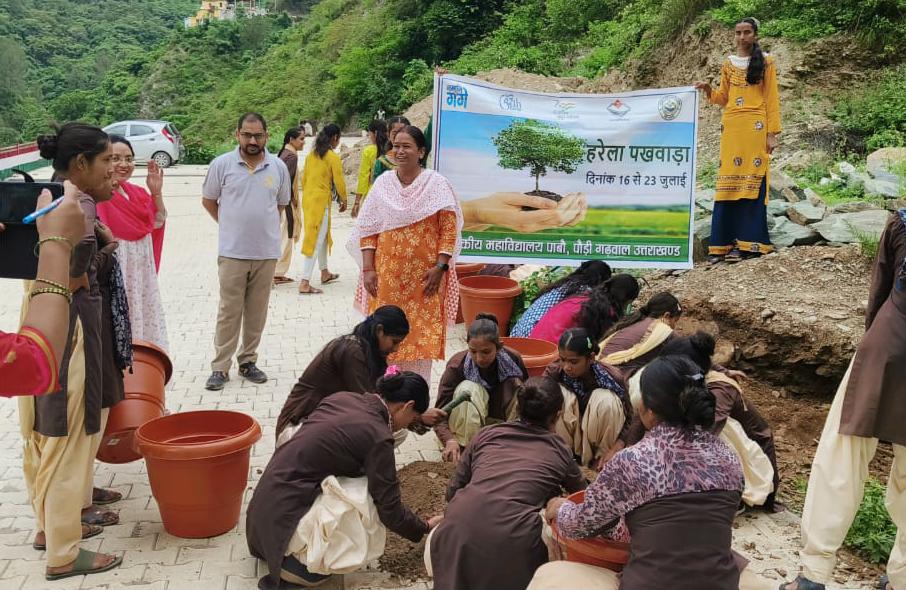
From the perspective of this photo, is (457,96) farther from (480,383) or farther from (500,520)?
(500,520)

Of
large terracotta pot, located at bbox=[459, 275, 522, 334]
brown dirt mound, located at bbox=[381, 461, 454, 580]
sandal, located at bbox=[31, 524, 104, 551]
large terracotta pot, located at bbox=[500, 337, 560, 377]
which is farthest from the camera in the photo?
large terracotta pot, located at bbox=[459, 275, 522, 334]

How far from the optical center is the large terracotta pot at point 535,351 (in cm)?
501

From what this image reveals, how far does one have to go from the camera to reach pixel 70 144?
3.30m

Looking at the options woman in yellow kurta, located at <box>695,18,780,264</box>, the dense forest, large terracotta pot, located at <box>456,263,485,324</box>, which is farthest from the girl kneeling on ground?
the dense forest

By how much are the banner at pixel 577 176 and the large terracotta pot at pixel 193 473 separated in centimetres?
308

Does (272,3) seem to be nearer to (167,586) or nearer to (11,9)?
(11,9)

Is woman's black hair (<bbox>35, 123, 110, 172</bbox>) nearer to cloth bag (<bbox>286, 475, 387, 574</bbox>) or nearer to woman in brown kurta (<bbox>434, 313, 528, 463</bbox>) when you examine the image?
cloth bag (<bbox>286, 475, 387, 574</bbox>)

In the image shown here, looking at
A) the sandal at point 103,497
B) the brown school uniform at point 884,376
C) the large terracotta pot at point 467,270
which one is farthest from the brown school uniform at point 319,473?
the large terracotta pot at point 467,270

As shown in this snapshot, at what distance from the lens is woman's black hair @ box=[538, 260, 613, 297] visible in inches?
214

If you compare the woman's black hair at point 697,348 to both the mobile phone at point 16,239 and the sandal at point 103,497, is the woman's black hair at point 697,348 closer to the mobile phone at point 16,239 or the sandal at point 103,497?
the mobile phone at point 16,239

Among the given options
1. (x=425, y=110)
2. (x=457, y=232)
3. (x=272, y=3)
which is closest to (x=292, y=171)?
(x=457, y=232)

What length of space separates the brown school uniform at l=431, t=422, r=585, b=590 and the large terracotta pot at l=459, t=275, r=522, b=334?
3.56 m

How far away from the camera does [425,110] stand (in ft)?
54.3

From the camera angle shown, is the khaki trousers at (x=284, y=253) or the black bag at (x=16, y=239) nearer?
the black bag at (x=16, y=239)
